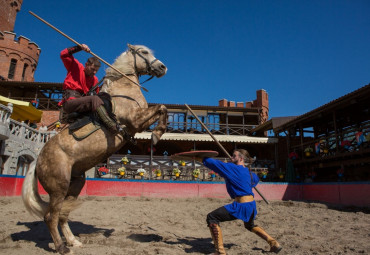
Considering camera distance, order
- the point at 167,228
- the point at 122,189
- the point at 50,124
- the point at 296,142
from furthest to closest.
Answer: the point at 50,124, the point at 296,142, the point at 122,189, the point at 167,228

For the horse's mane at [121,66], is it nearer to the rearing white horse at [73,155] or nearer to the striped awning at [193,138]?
the rearing white horse at [73,155]

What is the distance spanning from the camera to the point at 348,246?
392 centimetres

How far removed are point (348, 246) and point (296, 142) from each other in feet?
59.1

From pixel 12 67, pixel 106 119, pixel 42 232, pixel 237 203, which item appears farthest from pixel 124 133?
pixel 12 67

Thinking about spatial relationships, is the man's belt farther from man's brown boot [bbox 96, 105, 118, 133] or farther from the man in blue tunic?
man's brown boot [bbox 96, 105, 118, 133]

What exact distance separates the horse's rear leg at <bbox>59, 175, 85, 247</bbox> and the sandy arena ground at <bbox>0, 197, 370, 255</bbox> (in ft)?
0.71

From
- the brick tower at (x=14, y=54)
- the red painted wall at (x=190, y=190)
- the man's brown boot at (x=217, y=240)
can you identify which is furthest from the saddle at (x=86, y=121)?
the brick tower at (x=14, y=54)

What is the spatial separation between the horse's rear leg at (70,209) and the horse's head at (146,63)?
2158 millimetres

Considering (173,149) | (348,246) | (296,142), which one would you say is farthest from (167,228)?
(296,142)

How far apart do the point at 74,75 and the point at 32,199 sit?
2.07 m

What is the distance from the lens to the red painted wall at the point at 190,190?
410 inches

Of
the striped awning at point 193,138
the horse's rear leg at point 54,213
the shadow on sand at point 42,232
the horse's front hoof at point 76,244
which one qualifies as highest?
the striped awning at point 193,138

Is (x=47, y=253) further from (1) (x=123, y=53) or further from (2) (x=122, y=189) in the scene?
(2) (x=122, y=189)

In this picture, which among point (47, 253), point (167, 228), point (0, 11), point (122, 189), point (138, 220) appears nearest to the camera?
point (47, 253)
